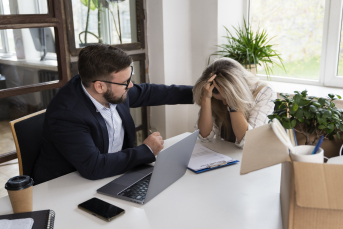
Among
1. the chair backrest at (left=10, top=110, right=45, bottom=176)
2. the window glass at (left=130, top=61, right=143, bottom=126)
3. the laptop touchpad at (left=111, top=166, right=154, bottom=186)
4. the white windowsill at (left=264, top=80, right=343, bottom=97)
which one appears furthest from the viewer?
the window glass at (left=130, top=61, right=143, bottom=126)

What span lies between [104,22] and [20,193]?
186 cm

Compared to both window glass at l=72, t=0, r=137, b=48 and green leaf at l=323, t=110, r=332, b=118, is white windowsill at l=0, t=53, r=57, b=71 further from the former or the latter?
green leaf at l=323, t=110, r=332, b=118

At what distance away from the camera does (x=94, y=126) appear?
157cm

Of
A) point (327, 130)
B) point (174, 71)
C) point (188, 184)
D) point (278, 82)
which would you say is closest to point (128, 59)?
point (188, 184)

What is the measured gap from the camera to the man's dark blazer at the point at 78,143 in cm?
142

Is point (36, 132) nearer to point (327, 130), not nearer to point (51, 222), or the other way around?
point (51, 222)

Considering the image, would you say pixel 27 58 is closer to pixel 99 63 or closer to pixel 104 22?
pixel 104 22

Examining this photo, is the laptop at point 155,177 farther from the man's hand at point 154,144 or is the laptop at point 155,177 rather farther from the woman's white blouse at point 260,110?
the woman's white blouse at point 260,110

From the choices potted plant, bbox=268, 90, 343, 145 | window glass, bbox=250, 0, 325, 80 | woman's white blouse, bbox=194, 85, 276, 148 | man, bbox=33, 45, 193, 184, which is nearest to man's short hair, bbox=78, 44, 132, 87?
man, bbox=33, 45, 193, 184

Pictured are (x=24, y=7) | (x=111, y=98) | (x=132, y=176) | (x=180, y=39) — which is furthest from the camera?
(x=180, y=39)

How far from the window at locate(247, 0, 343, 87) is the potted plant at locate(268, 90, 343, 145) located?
1.89m

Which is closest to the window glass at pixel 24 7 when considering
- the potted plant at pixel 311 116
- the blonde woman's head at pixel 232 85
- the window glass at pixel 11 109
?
the window glass at pixel 11 109

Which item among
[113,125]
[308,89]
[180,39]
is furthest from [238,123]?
[180,39]

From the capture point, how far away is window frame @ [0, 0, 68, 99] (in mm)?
2045
